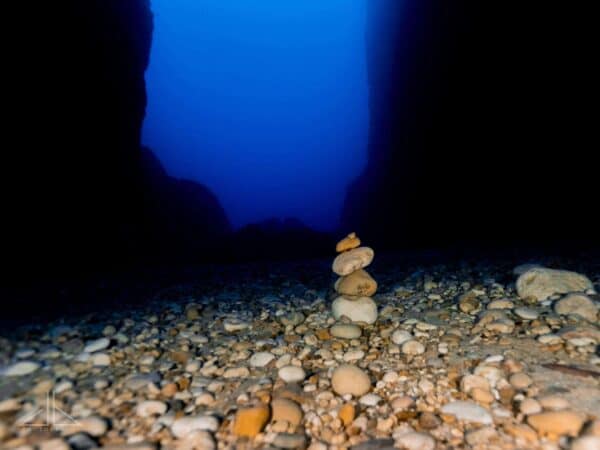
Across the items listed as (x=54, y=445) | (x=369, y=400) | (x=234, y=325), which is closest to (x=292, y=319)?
(x=234, y=325)

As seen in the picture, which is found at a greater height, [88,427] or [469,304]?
[88,427]

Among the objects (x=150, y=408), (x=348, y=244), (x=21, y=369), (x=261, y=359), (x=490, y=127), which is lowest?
(x=261, y=359)

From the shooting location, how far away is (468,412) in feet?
6.62

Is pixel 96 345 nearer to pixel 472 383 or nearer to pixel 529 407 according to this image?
pixel 472 383

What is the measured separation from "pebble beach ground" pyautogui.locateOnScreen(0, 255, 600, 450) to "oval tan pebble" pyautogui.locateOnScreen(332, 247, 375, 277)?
0.60 m

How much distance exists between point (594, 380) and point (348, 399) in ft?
5.46

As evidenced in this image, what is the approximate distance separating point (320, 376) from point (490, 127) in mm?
17290

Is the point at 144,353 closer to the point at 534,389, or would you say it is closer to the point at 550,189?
the point at 534,389

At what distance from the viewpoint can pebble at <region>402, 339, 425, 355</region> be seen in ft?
9.46

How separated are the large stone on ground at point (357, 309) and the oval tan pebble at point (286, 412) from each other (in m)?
1.71

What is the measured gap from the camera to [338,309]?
12.8ft

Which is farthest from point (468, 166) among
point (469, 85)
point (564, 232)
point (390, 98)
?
point (390, 98)

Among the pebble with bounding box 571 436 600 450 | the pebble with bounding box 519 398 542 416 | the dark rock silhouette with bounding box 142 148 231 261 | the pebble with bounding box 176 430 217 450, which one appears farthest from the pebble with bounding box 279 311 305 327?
the dark rock silhouette with bounding box 142 148 231 261

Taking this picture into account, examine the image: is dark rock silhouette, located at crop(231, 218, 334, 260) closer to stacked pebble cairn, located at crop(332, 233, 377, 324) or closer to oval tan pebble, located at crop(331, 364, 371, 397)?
stacked pebble cairn, located at crop(332, 233, 377, 324)
